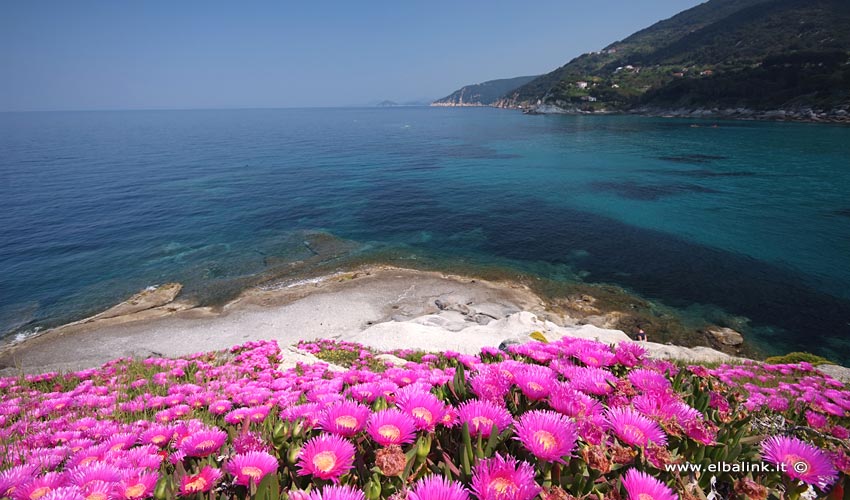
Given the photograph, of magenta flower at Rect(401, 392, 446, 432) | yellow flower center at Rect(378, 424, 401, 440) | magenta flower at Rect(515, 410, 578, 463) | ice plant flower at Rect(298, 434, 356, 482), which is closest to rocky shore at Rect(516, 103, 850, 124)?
magenta flower at Rect(515, 410, 578, 463)

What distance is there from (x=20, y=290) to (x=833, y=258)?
53669 mm

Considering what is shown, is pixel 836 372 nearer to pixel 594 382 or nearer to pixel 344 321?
pixel 594 382

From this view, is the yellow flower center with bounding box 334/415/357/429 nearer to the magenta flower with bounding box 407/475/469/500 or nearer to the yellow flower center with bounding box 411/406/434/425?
the yellow flower center with bounding box 411/406/434/425

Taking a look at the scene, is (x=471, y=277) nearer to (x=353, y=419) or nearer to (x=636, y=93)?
(x=353, y=419)

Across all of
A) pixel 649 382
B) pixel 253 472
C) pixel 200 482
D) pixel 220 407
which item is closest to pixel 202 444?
pixel 200 482

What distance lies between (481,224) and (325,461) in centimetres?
3347

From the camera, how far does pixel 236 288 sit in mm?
24703

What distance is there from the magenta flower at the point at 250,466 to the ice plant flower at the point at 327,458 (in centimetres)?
15

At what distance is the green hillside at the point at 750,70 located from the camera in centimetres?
10219

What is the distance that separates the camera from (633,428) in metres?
1.79

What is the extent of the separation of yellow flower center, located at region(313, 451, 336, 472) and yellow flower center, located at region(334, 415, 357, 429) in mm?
161

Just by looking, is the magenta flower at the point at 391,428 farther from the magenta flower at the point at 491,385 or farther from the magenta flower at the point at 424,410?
the magenta flower at the point at 491,385

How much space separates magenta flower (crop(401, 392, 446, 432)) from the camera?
72.0 inches

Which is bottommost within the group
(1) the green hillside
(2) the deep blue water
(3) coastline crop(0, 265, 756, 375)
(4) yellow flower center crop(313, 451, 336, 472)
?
(3) coastline crop(0, 265, 756, 375)
